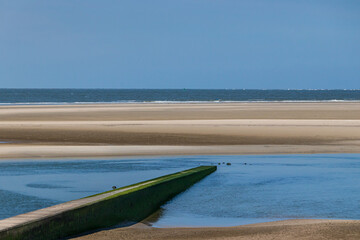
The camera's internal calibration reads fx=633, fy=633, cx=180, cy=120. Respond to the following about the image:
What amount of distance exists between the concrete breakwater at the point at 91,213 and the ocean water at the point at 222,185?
1.08 feet

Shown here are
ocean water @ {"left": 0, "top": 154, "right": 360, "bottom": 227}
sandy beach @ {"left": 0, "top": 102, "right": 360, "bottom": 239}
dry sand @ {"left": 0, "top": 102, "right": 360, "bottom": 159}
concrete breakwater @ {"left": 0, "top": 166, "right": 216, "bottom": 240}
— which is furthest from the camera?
dry sand @ {"left": 0, "top": 102, "right": 360, "bottom": 159}

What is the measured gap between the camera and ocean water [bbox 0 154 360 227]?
1212 centimetres

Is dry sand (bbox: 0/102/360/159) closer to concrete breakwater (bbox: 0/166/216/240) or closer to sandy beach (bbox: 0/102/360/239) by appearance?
sandy beach (bbox: 0/102/360/239)

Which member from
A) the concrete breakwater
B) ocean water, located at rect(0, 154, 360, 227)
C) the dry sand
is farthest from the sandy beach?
ocean water, located at rect(0, 154, 360, 227)

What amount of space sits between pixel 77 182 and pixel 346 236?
802cm

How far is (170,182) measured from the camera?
13977 millimetres

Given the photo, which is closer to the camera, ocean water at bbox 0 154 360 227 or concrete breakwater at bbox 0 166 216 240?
concrete breakwater at bbox 0 166 216 240

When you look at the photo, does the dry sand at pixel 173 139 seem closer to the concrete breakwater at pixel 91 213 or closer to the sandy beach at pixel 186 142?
the sandy beach at pixel 186 142

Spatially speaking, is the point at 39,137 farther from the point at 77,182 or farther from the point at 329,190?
the point at 329,190

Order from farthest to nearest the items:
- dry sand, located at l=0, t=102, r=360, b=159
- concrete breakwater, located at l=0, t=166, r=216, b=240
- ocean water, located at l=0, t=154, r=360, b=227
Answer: dry sand, located at l=0, t=102, r=360, b=159
ocean water, located at l=0, t=154, r=360, b=227
concrete breakwater, located at l=0, t=166, r=216, b=240

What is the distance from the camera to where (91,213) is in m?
10.1

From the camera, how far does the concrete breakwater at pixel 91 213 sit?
28.5 ft

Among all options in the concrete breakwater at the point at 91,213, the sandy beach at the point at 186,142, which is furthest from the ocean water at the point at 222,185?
the sandy beach at the point at 186,142

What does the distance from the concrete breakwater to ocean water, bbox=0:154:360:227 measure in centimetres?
33
